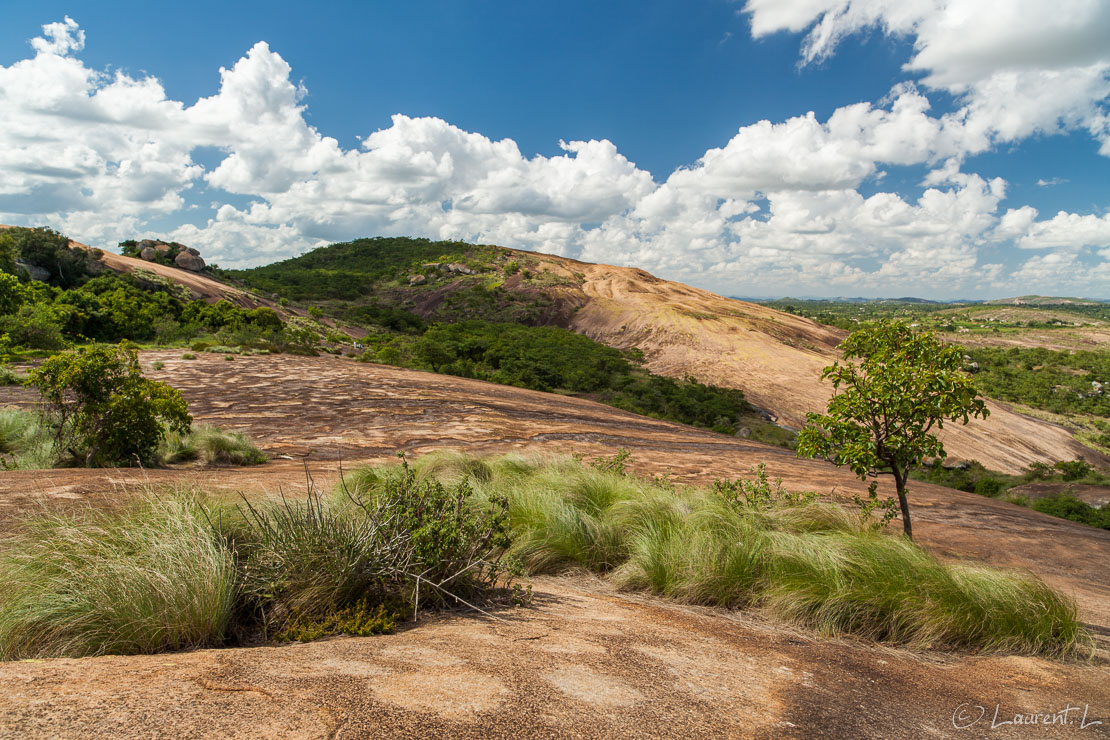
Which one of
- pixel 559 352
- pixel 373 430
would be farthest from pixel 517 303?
pixel 373 430

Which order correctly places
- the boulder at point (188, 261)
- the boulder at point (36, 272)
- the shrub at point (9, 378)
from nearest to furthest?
the shrub at point (9, 378) < the boulder at point (36, 272) < the boulder at point (188, 261)

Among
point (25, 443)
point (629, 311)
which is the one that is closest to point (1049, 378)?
point (629, 311)

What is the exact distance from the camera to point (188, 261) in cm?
5234

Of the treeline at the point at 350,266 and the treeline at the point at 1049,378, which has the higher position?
the treeline at the point at 350,266

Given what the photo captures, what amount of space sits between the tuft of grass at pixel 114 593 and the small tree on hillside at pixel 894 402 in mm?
5472

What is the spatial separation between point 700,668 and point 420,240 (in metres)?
118

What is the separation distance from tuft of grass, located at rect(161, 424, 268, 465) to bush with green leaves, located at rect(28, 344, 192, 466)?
0.63m

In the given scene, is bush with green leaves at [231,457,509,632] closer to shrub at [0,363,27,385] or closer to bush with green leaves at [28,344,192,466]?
bush with green leaves at [28,344,192,466]

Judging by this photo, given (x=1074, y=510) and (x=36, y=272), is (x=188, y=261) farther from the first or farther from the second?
(x=1074, y=510)

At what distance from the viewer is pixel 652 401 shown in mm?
28656

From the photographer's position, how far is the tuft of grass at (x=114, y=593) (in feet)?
8.93

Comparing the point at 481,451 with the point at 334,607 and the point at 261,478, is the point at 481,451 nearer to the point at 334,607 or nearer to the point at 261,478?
the point at 261,478

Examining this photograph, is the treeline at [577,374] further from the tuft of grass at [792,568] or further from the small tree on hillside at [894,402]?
the tuft of grass at [792,568]

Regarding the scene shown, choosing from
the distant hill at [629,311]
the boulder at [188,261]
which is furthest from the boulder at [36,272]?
the distant hill at [629,311]
